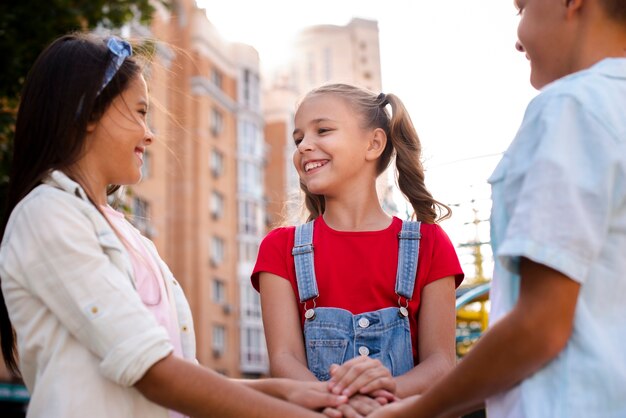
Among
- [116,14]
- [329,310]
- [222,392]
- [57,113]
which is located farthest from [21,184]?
[116,14]

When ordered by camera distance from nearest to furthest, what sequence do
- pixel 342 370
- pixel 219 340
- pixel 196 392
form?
pixel 196 392
pixel 342 370
pixel 219 340

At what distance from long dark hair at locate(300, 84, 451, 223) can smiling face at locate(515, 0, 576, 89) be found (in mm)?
1331

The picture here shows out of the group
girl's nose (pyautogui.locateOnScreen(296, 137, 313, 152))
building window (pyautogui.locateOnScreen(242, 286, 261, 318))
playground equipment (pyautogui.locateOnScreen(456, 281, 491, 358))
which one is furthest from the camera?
building window (pyautogui.locateOnScreen(242, 286, 261, 318))

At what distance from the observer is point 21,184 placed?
7.88 ft

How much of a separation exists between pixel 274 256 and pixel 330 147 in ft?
1.49

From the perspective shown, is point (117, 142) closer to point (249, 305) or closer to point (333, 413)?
point (333, 413)

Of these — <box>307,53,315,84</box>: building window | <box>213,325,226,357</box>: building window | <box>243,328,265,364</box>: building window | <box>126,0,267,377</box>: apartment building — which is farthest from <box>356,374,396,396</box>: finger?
<box>307,53,315,84</box>: building window

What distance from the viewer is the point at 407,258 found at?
2.95m

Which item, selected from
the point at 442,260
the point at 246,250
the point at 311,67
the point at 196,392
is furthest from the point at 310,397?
the point at 311,67

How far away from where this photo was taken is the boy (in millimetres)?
1634

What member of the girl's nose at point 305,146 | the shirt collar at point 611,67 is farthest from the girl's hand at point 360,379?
the shirt collar at point 611,67

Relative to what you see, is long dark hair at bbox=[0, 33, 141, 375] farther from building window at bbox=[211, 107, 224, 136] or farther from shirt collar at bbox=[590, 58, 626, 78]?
building window at bbox=[211, 107, 224, 136]

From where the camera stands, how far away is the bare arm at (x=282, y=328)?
9.21ft

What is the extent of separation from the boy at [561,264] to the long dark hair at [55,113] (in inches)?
46.9
